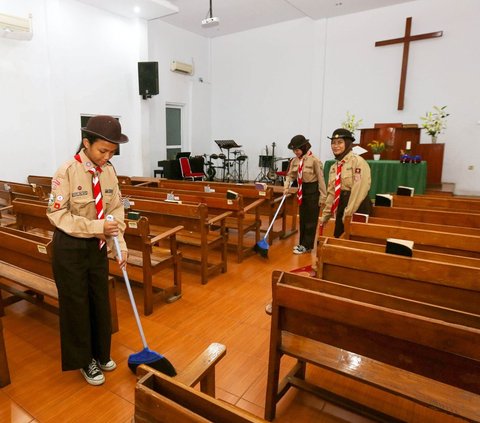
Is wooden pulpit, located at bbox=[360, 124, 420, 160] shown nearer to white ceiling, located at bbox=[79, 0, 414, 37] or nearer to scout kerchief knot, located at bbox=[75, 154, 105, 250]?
white ceiling, located at bbox=[79, 0, 414, 37]

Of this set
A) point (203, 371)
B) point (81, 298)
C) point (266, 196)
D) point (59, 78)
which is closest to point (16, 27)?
point (59, 78)

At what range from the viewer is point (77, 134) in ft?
23.7

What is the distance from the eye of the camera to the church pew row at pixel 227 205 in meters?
3.98

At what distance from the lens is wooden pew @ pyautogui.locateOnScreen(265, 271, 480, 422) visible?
4.08 feet

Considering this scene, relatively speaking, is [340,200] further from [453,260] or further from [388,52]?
[388,52]

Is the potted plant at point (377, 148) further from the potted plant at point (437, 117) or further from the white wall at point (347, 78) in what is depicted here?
the white wall at point (347, 78)

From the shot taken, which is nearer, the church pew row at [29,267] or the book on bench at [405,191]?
the church pew row at [29,267]

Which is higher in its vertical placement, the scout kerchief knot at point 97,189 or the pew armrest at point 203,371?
the scout kerchief knot at point 97,189

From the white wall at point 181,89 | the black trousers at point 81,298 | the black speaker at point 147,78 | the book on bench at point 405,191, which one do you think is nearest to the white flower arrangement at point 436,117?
the book on bench at point 405,191

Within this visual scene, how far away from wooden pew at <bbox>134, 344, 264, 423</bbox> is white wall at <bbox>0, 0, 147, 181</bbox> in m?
6.75

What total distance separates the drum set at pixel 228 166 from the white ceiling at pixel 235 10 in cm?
351

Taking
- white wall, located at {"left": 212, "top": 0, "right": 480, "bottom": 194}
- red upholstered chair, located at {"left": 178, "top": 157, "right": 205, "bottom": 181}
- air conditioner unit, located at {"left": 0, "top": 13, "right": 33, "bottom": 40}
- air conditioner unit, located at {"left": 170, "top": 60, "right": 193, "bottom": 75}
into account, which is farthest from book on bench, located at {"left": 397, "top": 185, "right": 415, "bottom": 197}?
air conditioner unit, located at {"left": 170, "top": 60, "right": 193, "bottom": 75}

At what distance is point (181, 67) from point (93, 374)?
9.14 meters

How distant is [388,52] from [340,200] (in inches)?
247
